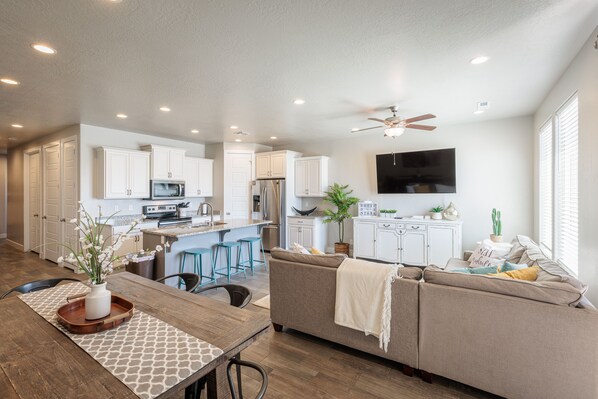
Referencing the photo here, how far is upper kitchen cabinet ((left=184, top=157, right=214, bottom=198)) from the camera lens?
6457 mm

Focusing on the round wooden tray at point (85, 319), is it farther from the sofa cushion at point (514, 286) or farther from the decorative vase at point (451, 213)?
the decorative vase at point (451, 213)

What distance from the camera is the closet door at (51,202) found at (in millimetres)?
5551

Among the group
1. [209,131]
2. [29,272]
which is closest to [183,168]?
[209,131]

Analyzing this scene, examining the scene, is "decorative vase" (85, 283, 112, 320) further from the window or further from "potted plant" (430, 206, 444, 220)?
"potted plant" (430, 206, 444, 220)

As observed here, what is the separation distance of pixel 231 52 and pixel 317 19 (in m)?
0.86

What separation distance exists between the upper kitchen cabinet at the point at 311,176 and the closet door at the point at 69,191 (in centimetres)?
430

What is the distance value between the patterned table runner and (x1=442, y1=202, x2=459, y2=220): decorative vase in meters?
4.97

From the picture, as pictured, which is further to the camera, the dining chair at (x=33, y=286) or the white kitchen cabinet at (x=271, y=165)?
the white kitchen cabinet at (x=271, y=165)

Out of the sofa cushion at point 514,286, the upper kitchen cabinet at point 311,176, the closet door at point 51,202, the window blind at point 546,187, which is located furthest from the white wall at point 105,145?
the window blind at point 546,187

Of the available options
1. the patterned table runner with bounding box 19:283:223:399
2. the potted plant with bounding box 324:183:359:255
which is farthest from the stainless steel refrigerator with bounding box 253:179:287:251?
the patterned table runner with bounding box 19:283:223:399

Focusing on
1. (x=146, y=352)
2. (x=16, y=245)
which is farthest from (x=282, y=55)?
(x=16, y=245)

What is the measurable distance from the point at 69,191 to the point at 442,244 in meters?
6.77

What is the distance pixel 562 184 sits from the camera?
10.5 ft

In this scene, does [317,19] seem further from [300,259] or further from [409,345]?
[409,345]
